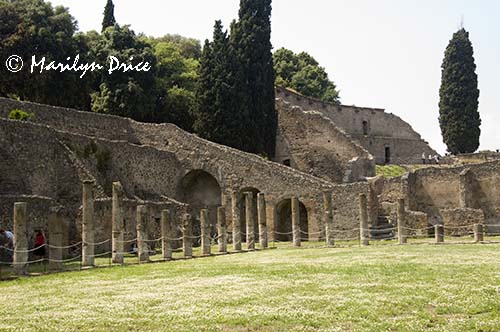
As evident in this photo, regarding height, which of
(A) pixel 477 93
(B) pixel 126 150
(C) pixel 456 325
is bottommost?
(C) pixel 456 325

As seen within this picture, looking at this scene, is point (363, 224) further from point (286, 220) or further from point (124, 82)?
point (124, 82)

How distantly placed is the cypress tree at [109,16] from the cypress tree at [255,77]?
1769 centimetres

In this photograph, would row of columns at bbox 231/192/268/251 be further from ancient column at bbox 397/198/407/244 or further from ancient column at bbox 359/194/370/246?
ancient column at bbox 397/198/407/244

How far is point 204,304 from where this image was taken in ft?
48.4

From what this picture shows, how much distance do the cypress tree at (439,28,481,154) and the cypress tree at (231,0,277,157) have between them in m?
17.4

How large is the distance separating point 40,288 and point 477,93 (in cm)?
5052

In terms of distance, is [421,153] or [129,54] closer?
[129,54]

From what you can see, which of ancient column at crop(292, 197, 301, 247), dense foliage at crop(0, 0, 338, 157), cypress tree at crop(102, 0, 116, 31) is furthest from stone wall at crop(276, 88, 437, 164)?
ancient column at crop(292, 197, 301, 247)

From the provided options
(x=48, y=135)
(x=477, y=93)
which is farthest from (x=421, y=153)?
(x=48, y=135)

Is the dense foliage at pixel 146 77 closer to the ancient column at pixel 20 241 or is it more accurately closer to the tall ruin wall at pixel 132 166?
the tall ruin wall at pixel 132 166

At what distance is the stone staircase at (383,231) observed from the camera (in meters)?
39.8

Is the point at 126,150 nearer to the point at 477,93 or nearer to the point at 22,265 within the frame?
the point at 22,265

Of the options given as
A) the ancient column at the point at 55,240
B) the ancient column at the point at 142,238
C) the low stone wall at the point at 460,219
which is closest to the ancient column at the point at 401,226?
the low stone wall at the point at 460,219

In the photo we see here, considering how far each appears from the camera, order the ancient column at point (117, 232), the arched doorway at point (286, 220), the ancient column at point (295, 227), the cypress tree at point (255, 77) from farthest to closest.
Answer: the cypress tree at point (255, 77)
the arched doorway at point (286, 220)
the ancient column at point (295, 227)
the ancient column at point (117, 232)
